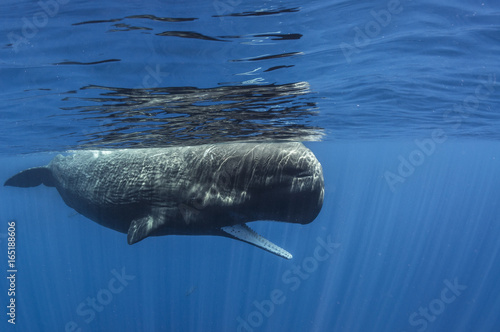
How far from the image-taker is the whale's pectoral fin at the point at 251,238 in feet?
17.9

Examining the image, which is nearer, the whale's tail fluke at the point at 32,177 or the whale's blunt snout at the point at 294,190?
the whale's blunt snout at the point at 294,190

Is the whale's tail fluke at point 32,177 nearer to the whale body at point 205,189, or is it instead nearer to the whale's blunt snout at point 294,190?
the whale body at point 205,189

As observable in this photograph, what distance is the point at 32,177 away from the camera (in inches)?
426

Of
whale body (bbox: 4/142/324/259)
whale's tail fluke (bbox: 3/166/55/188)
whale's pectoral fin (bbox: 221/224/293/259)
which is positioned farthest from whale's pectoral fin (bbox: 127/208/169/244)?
whale's tail fluke (bbox: 3/166/55/188)

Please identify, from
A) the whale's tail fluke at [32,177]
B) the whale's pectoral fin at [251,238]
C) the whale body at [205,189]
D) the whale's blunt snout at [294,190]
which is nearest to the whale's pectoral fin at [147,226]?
the whale body at [205,189]

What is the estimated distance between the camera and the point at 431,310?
51.3 meters

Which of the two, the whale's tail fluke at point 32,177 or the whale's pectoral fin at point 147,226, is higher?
the whale's pectoral fin at point 147,226

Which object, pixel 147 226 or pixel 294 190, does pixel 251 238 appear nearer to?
pixel 294 190

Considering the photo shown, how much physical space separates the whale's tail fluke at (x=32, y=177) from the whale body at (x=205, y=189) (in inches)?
114

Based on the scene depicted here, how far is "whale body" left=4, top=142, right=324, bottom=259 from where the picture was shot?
210 inches

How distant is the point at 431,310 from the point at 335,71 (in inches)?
2094

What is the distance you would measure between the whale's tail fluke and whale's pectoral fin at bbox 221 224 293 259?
715cm

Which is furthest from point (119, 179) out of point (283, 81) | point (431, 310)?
point (431, 310)

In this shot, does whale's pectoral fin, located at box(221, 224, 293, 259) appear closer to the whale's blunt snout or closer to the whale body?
the whale body
